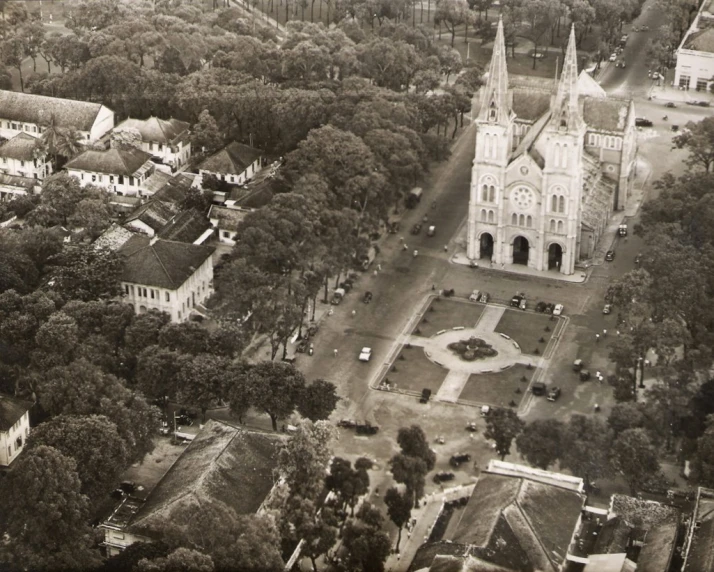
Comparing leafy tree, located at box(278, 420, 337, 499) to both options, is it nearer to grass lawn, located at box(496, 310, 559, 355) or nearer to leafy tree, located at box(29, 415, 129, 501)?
leafy tree, located at box(29, 415, 129, 501)

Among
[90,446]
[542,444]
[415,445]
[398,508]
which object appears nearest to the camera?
[398,508]

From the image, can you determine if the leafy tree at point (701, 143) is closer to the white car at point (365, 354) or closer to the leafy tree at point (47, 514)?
the white car at point (365, 354)

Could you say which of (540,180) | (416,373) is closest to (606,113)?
(540,180)

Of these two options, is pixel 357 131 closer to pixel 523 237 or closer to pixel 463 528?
pixel 523 237

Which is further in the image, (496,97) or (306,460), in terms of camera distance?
(496,97)

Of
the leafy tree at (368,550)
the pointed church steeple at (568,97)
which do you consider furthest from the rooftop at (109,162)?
the leafy tree at (368,550)

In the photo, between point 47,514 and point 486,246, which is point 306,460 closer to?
point 47,514

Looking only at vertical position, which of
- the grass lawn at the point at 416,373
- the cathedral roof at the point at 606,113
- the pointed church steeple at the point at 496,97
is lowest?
the grass lawn at the point at 416,373
